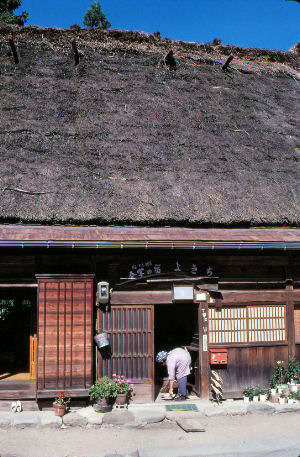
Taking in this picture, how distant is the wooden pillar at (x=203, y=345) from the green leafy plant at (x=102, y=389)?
1.90 meters

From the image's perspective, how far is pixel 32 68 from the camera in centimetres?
1159

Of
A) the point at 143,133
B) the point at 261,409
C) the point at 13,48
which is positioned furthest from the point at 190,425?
the point at 13,48

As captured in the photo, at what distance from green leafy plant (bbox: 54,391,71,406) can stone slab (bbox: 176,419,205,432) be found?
6.56 feet

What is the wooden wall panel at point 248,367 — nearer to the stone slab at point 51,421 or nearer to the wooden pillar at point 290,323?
the wooden pillar at point 290,323

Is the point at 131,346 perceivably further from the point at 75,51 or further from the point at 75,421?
the point at 75,51

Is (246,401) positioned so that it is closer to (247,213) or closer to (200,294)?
(200,294)

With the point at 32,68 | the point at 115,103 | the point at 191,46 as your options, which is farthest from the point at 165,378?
the point at 191,46

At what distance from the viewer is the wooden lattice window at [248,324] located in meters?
8.36

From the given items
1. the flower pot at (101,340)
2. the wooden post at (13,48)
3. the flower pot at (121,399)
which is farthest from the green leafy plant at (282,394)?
the wooden post at (13,48)

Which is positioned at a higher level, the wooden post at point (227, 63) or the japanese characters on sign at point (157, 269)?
the wooden post at point (227, 63)

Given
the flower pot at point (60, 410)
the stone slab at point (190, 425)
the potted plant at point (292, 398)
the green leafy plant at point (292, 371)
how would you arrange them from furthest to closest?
the green leafy plant at point (292, 371) → the potted plant at point (292, 398) → the flower pot at point (60, 410) → the stone slab at point (190, 425)

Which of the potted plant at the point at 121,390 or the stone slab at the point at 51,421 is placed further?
the potted plant at the point at 121,390

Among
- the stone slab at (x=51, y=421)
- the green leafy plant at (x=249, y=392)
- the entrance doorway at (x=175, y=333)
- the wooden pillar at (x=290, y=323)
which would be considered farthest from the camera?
the entrance doorway at (x=175, y=333)

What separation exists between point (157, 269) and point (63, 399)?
2962 millimetres
